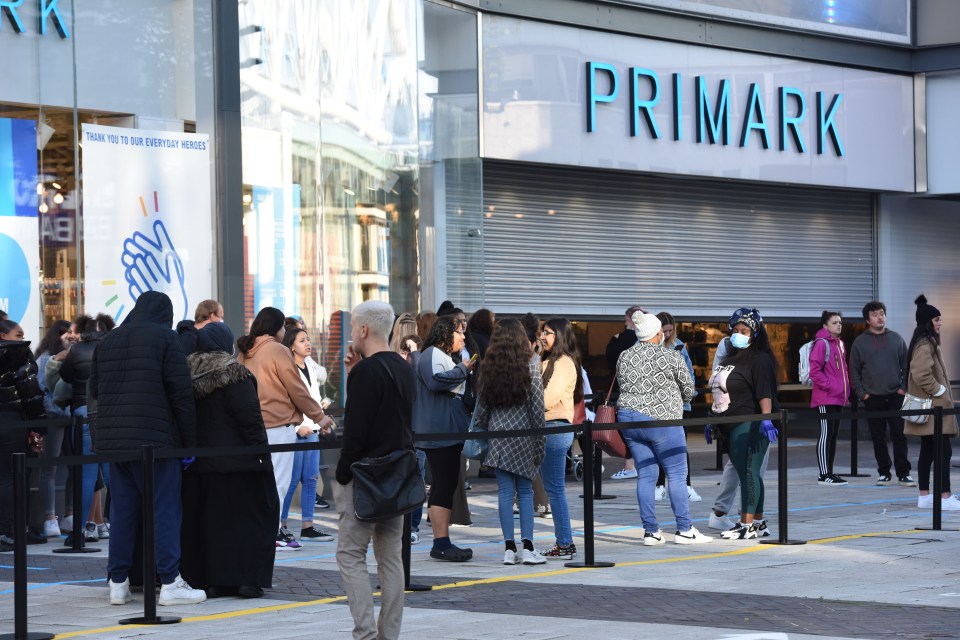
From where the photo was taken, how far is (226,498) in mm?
9414

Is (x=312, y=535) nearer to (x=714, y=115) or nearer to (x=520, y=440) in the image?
(x=520, y=440)

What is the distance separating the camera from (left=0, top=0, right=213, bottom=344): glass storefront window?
569 inches

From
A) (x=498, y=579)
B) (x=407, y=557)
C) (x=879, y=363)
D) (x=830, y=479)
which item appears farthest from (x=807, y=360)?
(x=407, y=557)

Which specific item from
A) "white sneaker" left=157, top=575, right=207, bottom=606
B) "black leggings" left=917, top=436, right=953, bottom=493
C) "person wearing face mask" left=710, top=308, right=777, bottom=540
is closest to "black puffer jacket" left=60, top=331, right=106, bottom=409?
"white sneaker" left=157, top=575, right=207, bottom=606

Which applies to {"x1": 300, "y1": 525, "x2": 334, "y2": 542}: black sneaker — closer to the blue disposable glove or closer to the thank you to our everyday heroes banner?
the blue disposable glove

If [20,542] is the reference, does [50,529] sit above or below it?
below

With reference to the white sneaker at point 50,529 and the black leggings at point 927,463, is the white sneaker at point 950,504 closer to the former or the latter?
the black leggings at point 927,463

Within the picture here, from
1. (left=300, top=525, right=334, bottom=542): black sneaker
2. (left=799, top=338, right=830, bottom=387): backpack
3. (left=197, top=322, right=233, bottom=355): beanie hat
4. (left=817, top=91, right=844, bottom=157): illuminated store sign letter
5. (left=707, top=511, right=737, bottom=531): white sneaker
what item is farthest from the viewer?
(left=817, top=91, right=844, bottom=157): illuminated store sign letter

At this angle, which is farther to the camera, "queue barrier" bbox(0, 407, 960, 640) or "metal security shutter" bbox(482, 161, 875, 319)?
"metal security shutter" bbox(482, 161, 875, 319)

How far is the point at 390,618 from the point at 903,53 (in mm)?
20078

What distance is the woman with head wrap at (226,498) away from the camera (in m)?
9.36

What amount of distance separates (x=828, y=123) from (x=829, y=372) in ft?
24.5

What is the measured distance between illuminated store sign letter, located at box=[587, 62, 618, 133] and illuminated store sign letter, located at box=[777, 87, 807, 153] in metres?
3.43

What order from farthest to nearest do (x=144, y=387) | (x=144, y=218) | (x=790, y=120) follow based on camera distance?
(x=790, y=120), (x=144, y=218), (x=144, y=387)
